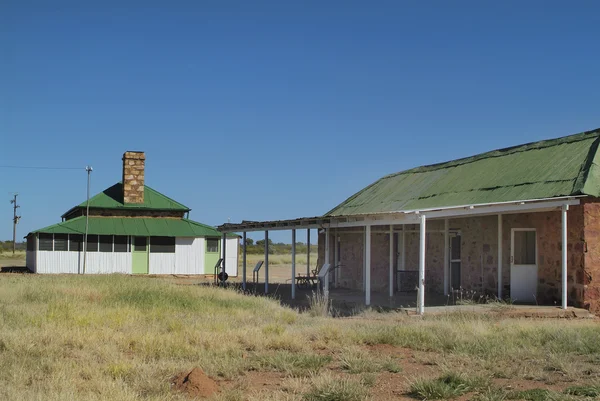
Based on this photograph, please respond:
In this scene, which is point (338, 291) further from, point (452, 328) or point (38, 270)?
point (38, 270)

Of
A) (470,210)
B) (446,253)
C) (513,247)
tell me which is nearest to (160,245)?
(446,253)

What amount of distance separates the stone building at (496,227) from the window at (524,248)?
2 centimetres

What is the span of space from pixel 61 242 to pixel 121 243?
2762 millimetres

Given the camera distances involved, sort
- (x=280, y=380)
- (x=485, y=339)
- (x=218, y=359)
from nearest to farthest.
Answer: (x=280, y=380)
(x=218, y=359)
(x=485, y=339)

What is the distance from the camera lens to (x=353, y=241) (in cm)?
2441

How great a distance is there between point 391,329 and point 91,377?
5832 mm

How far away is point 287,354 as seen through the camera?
35.0ft

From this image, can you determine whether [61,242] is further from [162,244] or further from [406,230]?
[406,230]

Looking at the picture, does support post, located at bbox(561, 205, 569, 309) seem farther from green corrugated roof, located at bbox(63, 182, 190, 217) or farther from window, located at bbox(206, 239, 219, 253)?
green corrugated roof, located at bbox(63, 182, 190, 217)

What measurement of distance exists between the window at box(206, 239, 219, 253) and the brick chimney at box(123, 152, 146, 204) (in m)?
4.05

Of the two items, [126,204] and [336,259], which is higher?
[126,204]

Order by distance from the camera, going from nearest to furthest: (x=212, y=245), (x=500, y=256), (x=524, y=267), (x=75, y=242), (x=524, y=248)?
(x=524, y=267)
(x=524, y=248)
(x=500, y=256)
(x=75, y=242)
(x=212, y=245)

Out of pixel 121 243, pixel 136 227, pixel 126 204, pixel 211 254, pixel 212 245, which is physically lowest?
pixel 211 254

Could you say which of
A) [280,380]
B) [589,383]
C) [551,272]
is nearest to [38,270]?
[551,272]
